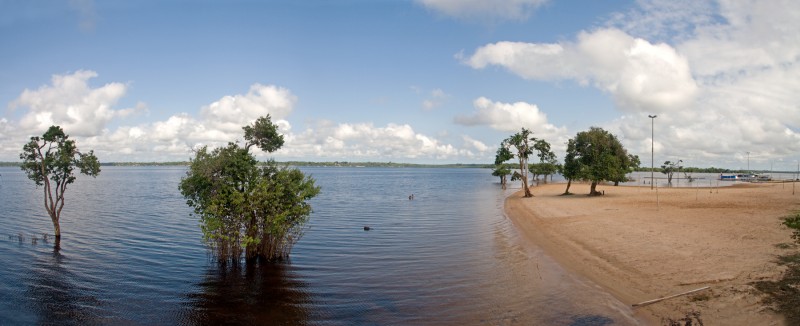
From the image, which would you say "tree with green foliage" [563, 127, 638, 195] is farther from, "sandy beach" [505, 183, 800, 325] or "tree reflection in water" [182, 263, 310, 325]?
"tree reflection in water" [182, 263, 310, 325]

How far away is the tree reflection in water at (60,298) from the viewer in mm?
14367

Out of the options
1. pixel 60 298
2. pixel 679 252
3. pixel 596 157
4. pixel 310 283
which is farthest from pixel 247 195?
pixel 596 157

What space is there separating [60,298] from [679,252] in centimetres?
2486

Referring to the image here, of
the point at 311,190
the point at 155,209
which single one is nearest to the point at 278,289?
the point at 311,190

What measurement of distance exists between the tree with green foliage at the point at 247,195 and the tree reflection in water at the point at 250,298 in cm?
132

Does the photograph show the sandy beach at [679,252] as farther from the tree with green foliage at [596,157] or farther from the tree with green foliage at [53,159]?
the tree with green foliage at [53,159]

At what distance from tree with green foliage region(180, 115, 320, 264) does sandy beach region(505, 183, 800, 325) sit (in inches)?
523

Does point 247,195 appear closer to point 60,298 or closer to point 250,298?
point 250,298

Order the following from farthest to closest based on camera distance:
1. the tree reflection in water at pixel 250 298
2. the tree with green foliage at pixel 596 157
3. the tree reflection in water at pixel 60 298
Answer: the tree with green foliage at pixel 596 157
the tree reflection in water at pixel 60 298
the tree reflection in water at pixel 250 298

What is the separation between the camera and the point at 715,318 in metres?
12.3

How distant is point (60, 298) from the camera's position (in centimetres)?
1641

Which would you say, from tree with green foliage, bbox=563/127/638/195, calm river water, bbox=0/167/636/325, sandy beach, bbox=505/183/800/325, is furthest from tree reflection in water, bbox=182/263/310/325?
tree with green foliage, bbox=563/127/638/195

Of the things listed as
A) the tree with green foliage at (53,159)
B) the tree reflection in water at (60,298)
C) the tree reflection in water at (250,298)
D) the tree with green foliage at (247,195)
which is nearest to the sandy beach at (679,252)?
the tree reflection in water at (250,298)

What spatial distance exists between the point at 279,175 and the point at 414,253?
849cm
